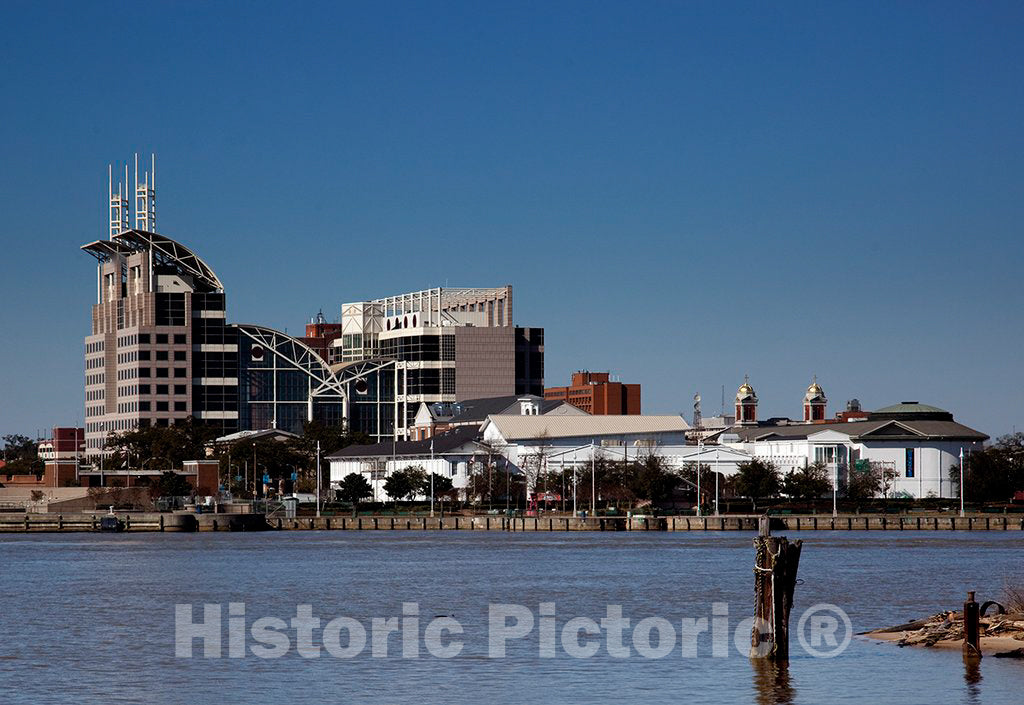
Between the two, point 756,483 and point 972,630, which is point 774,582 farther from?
point 756,483

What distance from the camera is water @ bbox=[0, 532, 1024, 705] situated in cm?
4803

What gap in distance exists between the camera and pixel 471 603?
77688 mm

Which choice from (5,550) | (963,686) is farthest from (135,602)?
(5,550)

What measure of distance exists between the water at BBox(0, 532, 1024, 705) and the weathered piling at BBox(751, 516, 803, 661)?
110cm

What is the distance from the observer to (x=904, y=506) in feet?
620

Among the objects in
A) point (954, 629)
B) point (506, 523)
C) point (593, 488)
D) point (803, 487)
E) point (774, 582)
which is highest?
point (593, 488)

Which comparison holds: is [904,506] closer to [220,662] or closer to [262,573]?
[262,573]

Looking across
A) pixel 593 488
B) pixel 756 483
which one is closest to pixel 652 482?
pixel 756 483

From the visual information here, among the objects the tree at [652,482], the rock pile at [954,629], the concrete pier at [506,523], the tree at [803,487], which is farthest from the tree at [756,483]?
the rock pile at [954,629]

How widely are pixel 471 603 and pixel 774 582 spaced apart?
31941 mm

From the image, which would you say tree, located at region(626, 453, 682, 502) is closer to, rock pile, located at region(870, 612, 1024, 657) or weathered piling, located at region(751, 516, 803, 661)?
rock pile, located at region(870, 612, 1024, 657)

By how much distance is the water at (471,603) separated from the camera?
48031 mm

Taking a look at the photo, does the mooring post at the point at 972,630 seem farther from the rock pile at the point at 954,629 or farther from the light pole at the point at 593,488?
the light pole at the point at 593,488

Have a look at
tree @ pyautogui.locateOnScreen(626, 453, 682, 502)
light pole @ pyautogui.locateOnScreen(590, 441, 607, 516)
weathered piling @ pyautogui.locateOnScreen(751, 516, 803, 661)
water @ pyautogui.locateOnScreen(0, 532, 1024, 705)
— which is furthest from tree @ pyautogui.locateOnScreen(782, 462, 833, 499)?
weathered piling @ pyautogui.locateOnScreen(751, 516, 803, 661)
